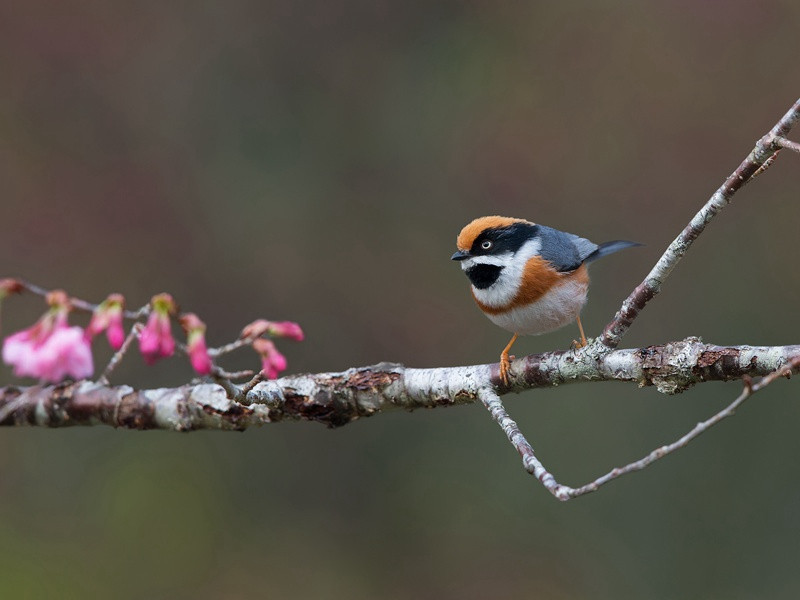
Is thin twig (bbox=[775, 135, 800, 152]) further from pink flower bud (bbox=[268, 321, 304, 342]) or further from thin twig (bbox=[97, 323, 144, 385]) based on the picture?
thin twig (bbox=[97, 323, 144, 385])

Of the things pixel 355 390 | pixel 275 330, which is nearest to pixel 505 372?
pixel 355 390

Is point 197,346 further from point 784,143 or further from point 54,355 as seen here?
point 784,143

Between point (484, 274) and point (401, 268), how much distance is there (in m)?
2.57

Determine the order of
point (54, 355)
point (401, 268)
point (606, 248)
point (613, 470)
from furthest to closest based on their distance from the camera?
point (401, 268) → point (606, 248) → point (613, 470) → point (54, 355)

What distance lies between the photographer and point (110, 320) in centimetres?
196

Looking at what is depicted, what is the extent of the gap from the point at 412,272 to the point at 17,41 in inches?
131

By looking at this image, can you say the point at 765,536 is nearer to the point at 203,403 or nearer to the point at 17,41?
the point at 203,403

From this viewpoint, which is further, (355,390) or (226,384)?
(355,390)

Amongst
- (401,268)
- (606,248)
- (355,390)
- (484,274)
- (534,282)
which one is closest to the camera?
(355,390)

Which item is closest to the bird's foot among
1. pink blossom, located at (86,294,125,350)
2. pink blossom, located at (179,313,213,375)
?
pink blossom, located at (179,313,213,375)

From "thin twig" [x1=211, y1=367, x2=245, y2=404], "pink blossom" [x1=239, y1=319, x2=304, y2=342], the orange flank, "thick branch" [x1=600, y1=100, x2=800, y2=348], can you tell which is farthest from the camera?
the orange flank

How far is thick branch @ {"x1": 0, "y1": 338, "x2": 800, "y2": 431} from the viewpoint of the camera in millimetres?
2674

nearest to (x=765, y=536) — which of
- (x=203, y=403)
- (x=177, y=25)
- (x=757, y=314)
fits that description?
(x=757, y=314)

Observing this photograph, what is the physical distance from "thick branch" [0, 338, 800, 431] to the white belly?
71 cm
